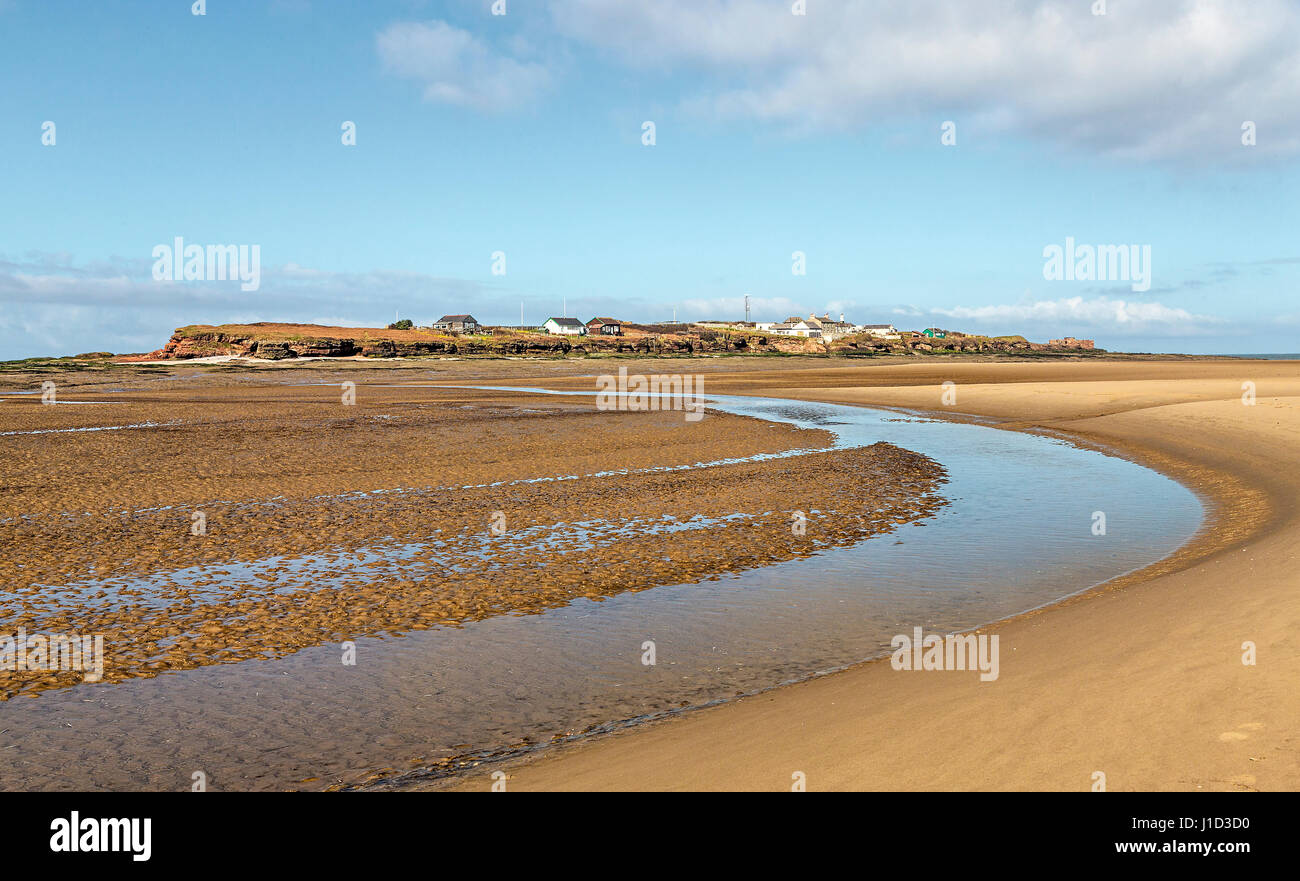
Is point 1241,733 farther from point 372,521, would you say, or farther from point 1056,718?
point 372,521

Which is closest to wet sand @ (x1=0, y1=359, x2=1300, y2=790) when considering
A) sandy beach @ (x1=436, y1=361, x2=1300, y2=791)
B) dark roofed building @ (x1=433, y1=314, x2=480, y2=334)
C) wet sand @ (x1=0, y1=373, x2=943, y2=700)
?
sandy beach @ (x1=436, y1=361, x2=1300, y2=791)

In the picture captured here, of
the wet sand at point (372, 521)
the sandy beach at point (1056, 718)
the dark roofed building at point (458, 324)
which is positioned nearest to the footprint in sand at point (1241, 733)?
the sandy beach at point (1056, 718)

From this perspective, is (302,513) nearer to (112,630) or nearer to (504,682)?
(112,630)

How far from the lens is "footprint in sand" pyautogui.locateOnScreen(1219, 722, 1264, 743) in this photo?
546 cm

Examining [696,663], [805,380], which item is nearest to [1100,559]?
[696,663]

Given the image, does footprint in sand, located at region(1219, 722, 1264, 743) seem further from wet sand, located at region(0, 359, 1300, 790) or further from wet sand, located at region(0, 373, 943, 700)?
wet sand, located at region(0, 373, 943, 700)

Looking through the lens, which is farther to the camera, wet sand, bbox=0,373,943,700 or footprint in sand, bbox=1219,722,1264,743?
wet sand, bbox=0,373,943,700

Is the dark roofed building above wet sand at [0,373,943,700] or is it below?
above

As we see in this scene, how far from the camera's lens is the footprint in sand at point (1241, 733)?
546cm

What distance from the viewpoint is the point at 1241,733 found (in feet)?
18.1

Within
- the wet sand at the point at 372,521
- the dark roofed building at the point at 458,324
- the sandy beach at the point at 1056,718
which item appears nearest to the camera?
the sandy beach at the point at 1056,718

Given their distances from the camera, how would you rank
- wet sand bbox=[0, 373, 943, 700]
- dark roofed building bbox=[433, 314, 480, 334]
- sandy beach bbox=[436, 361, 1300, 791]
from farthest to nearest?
dark roofed building bbox=[433, 314, 480, 334], wet sand bbox=[0, 373, 943, 700], sandy beach bbox=[436, 361, 1300, 791]

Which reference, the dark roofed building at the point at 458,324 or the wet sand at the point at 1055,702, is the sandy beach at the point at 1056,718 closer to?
the wet sand at the point at 1055,702

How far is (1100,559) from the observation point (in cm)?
1334
